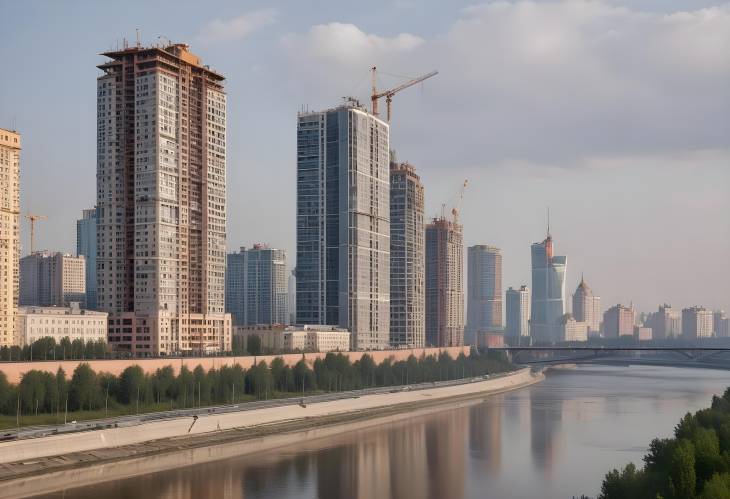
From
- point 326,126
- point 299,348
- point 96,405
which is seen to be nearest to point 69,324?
point 96,405

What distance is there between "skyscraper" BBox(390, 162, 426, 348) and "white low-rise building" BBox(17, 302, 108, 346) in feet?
165

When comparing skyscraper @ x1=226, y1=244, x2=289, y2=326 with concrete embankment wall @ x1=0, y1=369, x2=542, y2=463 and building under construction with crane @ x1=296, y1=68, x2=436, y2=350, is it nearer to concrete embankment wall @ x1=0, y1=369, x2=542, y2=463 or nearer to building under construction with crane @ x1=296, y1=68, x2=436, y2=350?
building under construction with crane @ x1=296, y1=68, x2=436, y2=350

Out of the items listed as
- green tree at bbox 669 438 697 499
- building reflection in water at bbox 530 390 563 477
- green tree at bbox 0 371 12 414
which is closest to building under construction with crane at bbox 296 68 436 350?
building reflection in water at bbox 530 390 563 477

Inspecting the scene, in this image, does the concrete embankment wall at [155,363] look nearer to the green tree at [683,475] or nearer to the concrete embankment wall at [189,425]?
the concrete embankment wall at [189,425]

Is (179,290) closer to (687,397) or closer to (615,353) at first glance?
(687,397)

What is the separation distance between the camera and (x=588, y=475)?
50.4 metres

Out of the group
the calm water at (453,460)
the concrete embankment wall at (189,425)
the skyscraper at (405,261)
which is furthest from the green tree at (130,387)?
the skyscraper at (405,261)

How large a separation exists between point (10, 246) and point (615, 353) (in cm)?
13312

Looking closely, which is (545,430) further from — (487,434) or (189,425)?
(189,425)

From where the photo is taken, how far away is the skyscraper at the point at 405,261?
124 metres

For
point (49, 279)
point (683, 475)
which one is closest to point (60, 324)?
point (683, 475)

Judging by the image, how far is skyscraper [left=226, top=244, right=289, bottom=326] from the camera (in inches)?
7180

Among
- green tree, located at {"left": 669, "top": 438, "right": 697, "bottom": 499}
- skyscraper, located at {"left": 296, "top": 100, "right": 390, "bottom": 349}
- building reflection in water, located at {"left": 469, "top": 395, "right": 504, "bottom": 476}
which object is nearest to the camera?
green tree, located at {"left": 669, "top": 438, "right": 697, "bottom": 499}

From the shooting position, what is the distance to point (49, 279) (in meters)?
141
